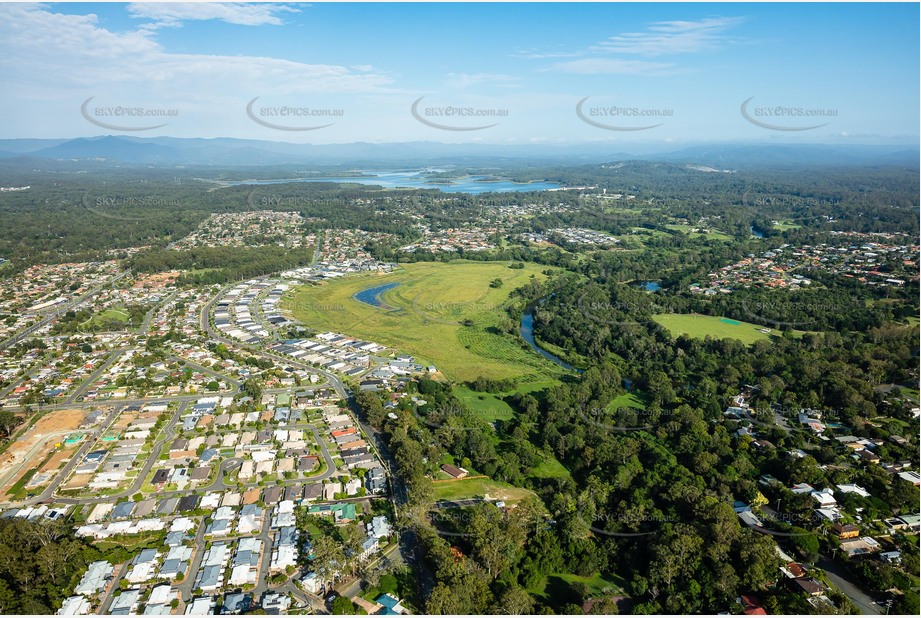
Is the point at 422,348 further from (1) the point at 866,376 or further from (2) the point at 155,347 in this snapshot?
(1) the point at 866,376

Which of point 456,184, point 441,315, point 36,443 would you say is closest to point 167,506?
point 36,443

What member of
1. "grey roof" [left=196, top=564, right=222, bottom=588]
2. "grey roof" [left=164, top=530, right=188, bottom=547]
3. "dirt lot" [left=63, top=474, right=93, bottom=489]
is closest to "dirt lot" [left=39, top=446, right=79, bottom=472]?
"dirt lot" [left=63, top=474, right=93, bottom=489]

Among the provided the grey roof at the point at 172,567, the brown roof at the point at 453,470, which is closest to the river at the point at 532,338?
the brown roof at the point at 453,470

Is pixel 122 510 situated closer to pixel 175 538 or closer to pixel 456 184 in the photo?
pixel 175 538

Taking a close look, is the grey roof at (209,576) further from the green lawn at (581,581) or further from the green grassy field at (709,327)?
the green grassy field at (709,327)

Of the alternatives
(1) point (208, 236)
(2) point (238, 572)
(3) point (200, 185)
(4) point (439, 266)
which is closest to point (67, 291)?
(1) point (208, 236)
